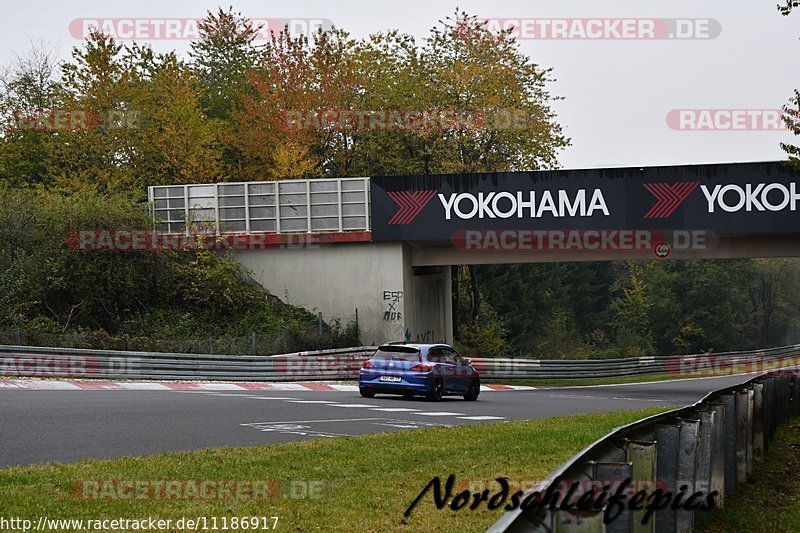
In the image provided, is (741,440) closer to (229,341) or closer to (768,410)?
(768,410)

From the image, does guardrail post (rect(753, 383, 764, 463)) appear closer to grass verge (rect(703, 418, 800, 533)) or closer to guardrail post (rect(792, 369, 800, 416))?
grass verge (rect(703, 418, 800, 533))

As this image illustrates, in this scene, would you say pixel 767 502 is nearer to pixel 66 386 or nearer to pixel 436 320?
pixel 66 386

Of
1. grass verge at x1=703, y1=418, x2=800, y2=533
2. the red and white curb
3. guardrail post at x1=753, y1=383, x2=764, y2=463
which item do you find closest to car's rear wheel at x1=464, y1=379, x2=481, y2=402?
the red and white curb

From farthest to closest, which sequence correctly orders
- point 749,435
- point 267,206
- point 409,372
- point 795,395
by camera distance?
point 267,206
point 409,372
point 795,395
point 749,435

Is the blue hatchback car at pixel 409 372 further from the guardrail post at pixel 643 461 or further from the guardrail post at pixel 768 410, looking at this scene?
the guardrail post at pixel 643 461

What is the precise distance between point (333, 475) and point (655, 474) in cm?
398

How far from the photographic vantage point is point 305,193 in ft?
139

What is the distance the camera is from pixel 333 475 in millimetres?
10555

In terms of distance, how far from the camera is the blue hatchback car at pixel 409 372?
85.6 feet

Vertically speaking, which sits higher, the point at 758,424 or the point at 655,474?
the point at 655,474

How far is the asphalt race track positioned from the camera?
13.2 metres

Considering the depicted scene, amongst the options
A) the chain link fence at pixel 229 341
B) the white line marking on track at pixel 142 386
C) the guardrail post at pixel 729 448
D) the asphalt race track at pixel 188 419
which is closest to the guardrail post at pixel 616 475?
the guardrail post at pixel 729 448

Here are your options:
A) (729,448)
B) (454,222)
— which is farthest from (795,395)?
(454,222)

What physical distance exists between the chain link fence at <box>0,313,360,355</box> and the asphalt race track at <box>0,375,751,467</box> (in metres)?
8.52
